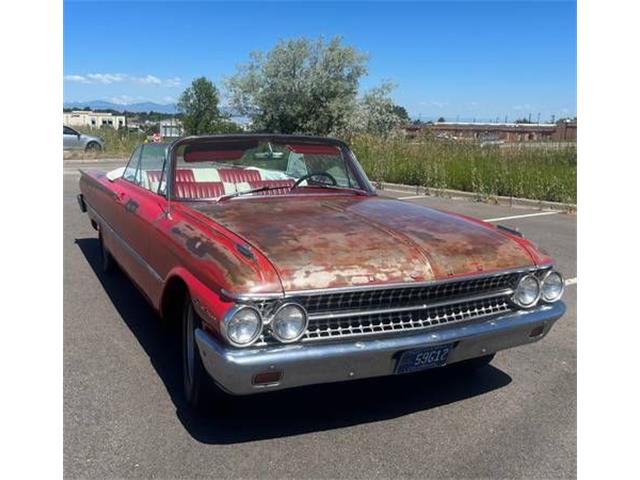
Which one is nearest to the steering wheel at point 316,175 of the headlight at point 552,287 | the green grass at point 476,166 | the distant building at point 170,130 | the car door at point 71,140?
the headlight at point 552,287

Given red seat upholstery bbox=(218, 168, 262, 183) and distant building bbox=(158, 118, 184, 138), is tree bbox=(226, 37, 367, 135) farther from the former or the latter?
red seat upholstery bbox=(218, 168, 262, 183)

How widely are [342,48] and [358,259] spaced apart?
74.1 feet

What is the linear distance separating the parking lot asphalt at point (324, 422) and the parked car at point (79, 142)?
78.9ft

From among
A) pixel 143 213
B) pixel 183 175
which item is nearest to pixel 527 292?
pixel 183 175

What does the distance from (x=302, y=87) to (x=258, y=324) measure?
73.0 feet

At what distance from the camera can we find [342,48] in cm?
2439

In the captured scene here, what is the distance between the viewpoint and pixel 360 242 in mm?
3301

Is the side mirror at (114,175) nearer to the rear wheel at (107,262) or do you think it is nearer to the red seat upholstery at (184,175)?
the rear wheel at (107,262)

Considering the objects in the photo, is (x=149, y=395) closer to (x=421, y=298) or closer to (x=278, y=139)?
(x=421, y=298)

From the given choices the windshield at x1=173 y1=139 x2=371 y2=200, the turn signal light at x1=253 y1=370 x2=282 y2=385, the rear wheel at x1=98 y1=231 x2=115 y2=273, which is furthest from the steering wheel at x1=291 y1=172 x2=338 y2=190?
the rear wheel at x1=98 y1=231 x2=115 y2=273

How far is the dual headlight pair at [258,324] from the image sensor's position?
9.20 feet

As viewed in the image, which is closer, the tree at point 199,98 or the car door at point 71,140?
the car door at point 71,140

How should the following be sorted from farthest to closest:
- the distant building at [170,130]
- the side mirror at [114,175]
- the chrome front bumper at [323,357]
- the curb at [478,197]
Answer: the distant building at [170,130] → the curb at [478,197] → the side mirror at [114,175] → the chrome front bumper at [323,357]

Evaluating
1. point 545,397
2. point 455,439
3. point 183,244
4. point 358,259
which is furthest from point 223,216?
point 545,397
